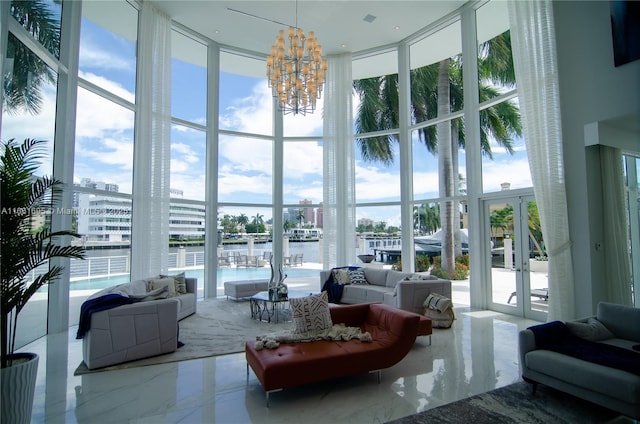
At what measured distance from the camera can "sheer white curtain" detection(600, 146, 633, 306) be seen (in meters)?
4.88

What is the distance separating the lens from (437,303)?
564 centimetres

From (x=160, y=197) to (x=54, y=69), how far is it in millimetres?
2783

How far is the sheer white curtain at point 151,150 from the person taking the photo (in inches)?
271

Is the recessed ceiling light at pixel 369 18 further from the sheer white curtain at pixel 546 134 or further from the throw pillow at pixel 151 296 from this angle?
the throw pillow at pixel 151 296

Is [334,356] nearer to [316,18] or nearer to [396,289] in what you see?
[396,289]

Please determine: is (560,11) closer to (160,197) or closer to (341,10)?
(341,10)

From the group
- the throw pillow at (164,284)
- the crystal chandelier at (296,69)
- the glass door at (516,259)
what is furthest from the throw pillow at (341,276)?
the crystal chandelier at (296,69)

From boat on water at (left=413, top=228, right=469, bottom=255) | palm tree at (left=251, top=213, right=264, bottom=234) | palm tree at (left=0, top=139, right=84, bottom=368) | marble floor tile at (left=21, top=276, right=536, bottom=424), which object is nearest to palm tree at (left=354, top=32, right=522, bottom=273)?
boat on water at (left=413, top=228, right=469, bottom=255)

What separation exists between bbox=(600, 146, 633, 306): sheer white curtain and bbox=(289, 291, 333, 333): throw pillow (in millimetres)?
4230

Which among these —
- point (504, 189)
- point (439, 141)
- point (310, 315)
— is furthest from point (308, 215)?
point (310, 315)

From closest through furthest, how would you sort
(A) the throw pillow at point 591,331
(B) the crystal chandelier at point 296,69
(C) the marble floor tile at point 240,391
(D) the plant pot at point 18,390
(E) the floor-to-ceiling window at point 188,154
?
(D) the plant pot at point 18,390 < (C) the marble floor tile at point 240,391 < (A) the throw pillow at point 591,331 < (B) the crystal chandelier at point 296,69 < (E) the floor-to-ceiling window at point 188,154

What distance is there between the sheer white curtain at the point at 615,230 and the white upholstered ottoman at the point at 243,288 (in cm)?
638

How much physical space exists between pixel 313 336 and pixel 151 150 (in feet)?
18.0

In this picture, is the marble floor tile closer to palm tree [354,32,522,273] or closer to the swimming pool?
the swimming pool
